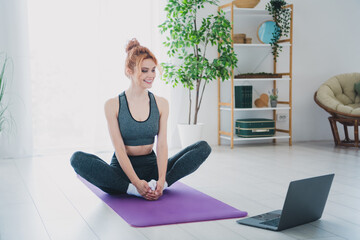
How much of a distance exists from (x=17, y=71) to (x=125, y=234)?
276 cm

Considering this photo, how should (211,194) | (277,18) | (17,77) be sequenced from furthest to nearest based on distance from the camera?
(277,18) → (17,77) → (211,194)

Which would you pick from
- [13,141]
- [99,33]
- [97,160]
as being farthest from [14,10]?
[97,160]

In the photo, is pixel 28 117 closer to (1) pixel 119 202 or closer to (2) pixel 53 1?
(2) pixel 53 1

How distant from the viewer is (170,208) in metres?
2.44

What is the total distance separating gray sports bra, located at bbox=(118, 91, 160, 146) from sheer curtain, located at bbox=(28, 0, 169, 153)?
6.57 feet

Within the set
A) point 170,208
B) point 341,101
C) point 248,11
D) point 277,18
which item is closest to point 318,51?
point 341,101

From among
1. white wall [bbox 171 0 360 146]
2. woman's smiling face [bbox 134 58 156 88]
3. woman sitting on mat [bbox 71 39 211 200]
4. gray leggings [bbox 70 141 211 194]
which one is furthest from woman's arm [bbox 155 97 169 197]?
white wall [bbox 171 0 360 146]

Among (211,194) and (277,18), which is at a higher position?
(277,18)

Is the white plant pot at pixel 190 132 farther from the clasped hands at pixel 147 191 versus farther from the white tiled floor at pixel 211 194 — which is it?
the clasped hands at pixel 147 191

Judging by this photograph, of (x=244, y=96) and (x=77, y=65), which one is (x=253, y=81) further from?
(x=77, y=65)

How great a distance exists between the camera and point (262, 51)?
5.22 meters

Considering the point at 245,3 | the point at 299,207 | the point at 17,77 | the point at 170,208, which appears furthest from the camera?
the point at 245,3

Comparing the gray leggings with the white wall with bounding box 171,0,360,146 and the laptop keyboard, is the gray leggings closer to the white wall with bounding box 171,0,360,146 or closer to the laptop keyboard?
the laptop keyboard

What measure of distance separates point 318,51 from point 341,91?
595 millimetres
